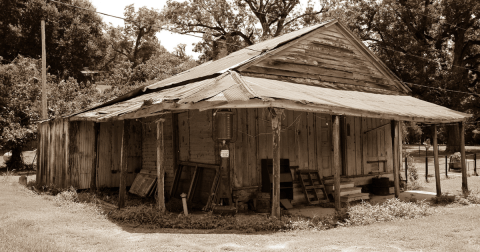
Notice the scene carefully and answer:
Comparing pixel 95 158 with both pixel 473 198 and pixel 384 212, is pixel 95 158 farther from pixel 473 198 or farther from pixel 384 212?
pixel 473 198

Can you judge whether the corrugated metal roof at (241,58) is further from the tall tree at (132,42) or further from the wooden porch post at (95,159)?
the tall tree at (132,42)

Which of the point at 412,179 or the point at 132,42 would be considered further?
the point at 132,42

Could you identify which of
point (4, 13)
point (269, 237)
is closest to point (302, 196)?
point (269, 237)

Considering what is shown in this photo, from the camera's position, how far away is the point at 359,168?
1329 centimetres

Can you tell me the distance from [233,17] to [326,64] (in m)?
23.4

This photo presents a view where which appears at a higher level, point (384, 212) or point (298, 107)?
point (298, 107)

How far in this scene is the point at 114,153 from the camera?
544 inches

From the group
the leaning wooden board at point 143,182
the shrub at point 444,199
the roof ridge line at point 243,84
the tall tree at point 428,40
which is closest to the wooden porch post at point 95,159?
the leaning wooden board at point 143,182

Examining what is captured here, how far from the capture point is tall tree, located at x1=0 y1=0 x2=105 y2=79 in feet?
114

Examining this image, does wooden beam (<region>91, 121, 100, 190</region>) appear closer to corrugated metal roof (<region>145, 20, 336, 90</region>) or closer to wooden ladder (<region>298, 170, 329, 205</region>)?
corrugated metal roof (<region>145, 20, 336, 90</region>)

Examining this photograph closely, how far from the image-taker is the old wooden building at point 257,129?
8938mm

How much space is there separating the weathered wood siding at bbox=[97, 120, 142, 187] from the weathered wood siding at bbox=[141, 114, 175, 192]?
30 cm

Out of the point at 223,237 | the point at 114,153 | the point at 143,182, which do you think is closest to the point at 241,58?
the point at 143,182

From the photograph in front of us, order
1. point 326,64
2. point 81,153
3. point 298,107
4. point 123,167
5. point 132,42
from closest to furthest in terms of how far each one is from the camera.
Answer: point 298,107 → point 123,167 → point 81,153 → point 326,64 → point 132,42
